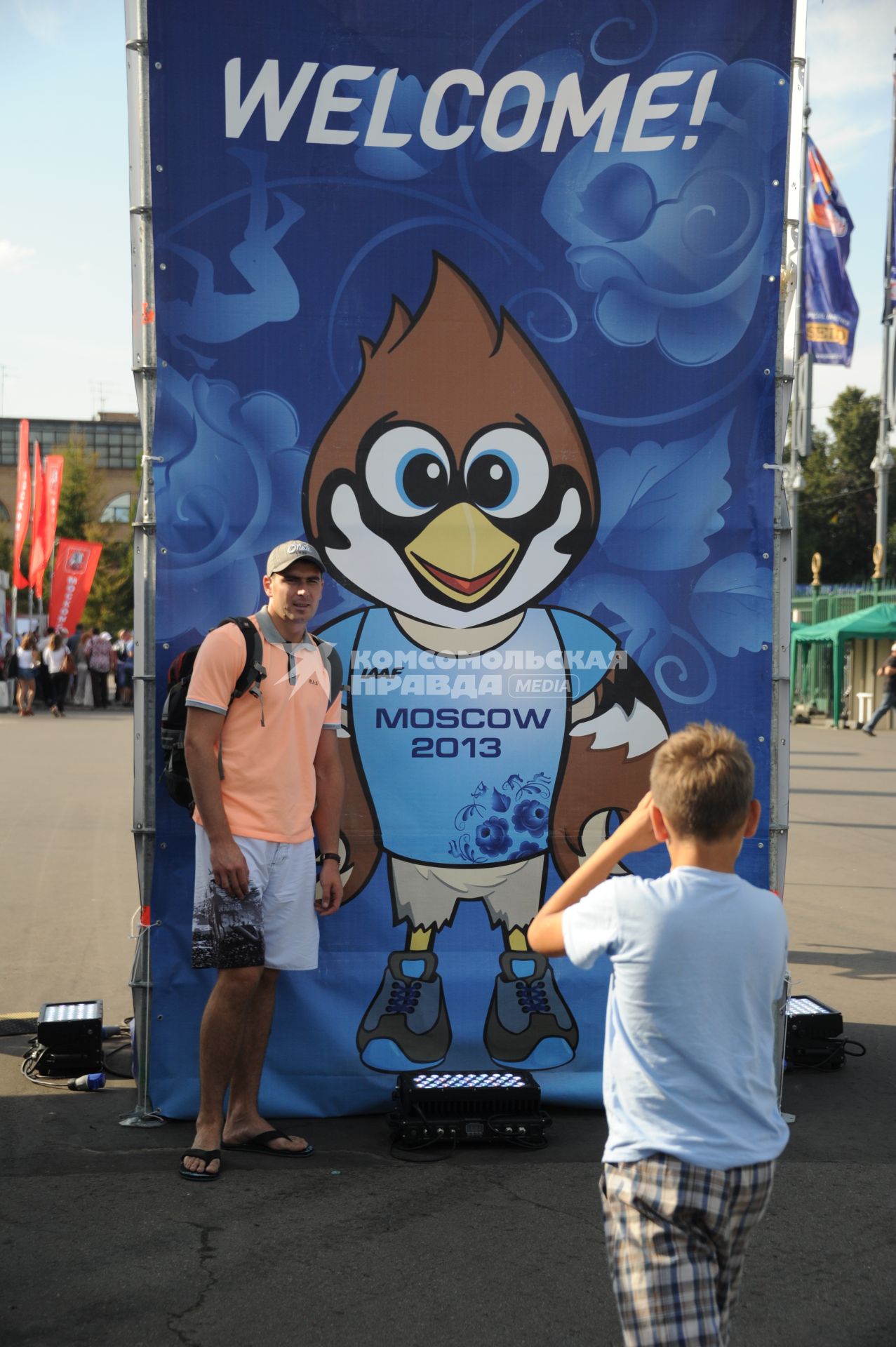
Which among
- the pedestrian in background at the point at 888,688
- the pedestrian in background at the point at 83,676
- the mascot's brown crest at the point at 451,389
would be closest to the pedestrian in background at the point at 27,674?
the pedestrian in background at the point at 83,676

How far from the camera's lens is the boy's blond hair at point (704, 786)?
2377 millimetres

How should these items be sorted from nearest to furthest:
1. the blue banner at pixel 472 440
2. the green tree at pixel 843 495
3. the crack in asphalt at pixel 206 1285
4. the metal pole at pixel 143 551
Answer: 1. the crack in asphalt at pixel 206 1285
2. the metal pole at pixel 143 551
3. the blue banner at pixel 472 440
4. the green tree at pixel 843 495

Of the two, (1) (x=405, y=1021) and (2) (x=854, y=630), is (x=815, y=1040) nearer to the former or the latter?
(1) (x=405, y=1021)

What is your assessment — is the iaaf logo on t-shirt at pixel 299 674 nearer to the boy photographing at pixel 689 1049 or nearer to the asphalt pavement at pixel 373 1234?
the asphalt pavement at pixel 373 1234

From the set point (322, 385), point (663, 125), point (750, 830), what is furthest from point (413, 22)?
point (750, 830)

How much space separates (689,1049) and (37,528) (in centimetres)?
3531

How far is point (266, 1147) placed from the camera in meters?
4.77

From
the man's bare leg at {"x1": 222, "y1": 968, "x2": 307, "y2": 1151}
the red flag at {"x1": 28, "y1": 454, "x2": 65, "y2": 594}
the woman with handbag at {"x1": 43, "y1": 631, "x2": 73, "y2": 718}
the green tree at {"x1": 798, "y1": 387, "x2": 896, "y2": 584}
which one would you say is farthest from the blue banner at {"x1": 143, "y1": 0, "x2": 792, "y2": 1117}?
the green tree at {"x1": 798, "y1": 387, "x2": 896, "y2": 584}

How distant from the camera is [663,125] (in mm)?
5117

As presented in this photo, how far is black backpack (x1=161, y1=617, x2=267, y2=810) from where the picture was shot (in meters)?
4.62

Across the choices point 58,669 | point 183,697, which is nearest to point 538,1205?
point 183,697

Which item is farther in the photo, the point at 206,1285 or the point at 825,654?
the point at 825,654

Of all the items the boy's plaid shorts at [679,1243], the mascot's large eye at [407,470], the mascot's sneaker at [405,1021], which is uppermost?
the mascot's large eye at [407,470]

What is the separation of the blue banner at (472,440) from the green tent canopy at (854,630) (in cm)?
2247
